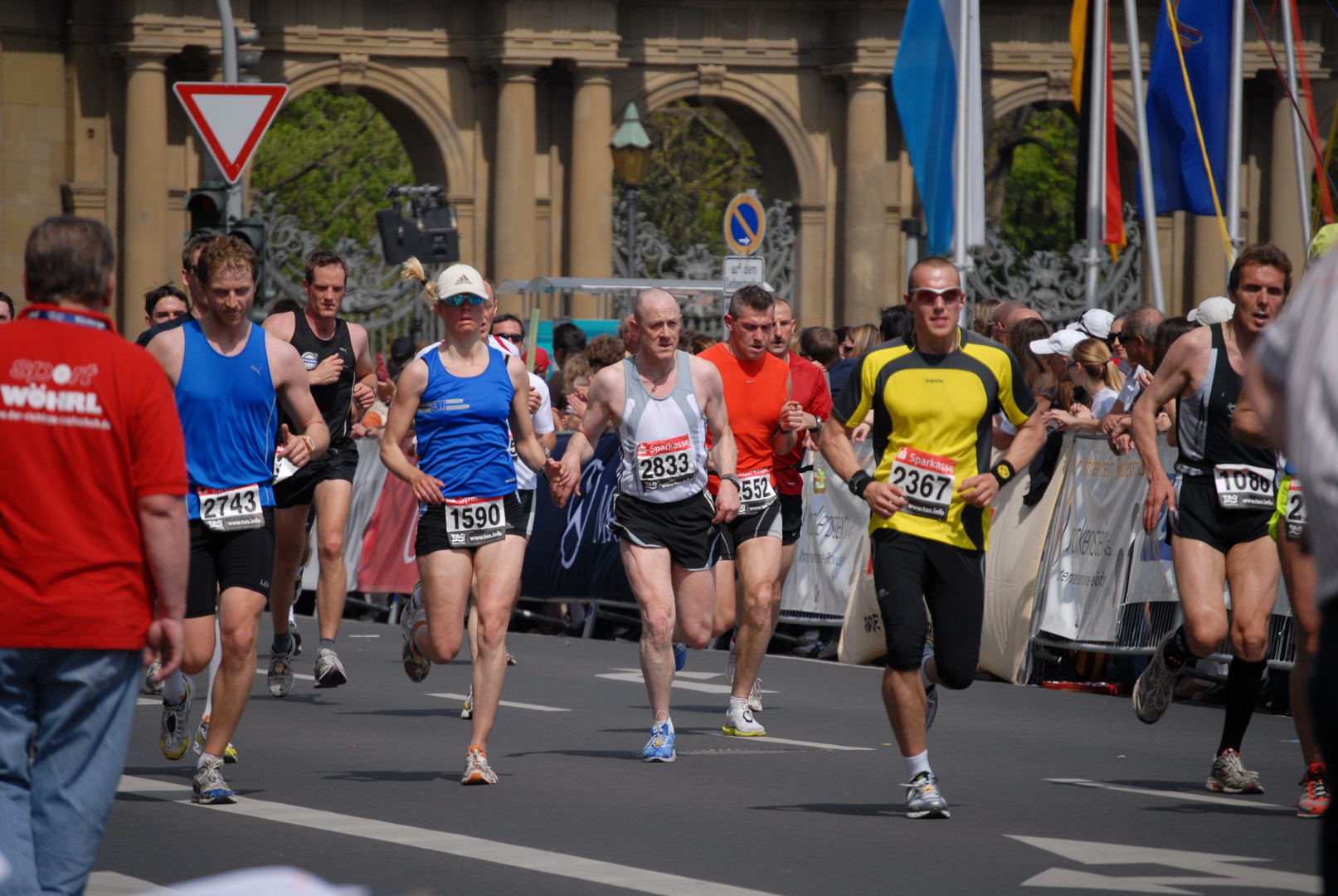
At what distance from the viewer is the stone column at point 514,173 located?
33.0 m

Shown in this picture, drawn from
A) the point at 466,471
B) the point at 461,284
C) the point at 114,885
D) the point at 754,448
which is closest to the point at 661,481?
the point at 466,471

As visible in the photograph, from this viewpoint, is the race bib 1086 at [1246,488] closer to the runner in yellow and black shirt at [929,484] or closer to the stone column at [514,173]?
the runner in yellow and black shirt at [929,484]

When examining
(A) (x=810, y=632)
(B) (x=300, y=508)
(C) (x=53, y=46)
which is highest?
(C) (x=53, y=46)

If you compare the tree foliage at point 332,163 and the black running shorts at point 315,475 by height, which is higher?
the tree foliage at point 332,163

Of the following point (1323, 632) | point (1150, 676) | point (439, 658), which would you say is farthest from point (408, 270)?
point (1323, 632)

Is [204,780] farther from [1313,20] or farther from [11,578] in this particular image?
[1313,20]

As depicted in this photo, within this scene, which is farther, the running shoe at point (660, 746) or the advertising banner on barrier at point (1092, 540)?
the advertising banner on barrier at point (1092, 540)

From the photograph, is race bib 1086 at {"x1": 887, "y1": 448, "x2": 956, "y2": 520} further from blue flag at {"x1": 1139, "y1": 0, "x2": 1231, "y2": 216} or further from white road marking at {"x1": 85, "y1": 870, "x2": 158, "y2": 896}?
blue flag at {"x1": 1139, "y1": 0, "x2": 1231, "y2": 216}

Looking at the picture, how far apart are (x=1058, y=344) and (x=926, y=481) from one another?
6236 millimetres

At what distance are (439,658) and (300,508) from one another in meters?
3.07

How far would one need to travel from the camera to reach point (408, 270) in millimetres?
10422

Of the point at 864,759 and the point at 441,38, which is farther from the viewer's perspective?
the point at 441,38

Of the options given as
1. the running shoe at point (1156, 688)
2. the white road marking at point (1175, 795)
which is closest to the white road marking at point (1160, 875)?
the white road marking at point (1175, 795)

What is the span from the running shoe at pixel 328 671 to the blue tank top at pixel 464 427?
287 cm
